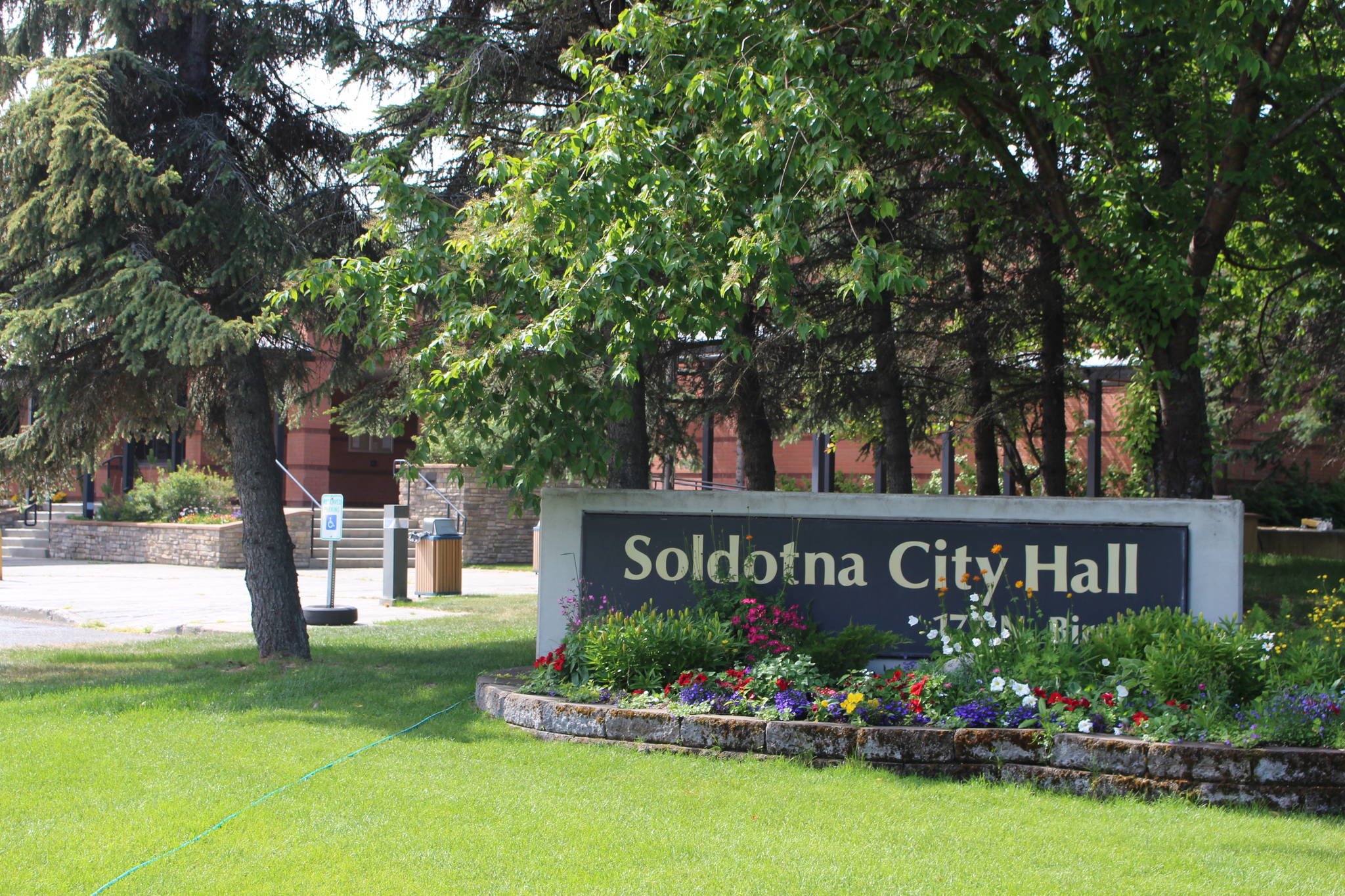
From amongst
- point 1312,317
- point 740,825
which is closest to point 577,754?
point 740,825

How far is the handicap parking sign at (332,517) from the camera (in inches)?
571

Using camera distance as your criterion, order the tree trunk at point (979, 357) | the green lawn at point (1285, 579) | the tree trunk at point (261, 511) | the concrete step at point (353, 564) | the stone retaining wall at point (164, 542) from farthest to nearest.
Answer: the concrete step at point (353, 564) < the stone retaining wall at point (164, 542) < the green lawn at point (1285, 579) < the tree trunk at point (979, 357) < the tree trunk at point (261, 511)

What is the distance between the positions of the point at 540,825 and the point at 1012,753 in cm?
242

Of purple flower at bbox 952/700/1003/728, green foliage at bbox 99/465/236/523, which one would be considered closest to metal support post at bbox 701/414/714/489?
green foliage at bbox 99/465/236/523

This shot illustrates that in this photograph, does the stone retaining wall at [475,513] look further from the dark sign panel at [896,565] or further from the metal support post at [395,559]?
the dark sign panel at [896,565]

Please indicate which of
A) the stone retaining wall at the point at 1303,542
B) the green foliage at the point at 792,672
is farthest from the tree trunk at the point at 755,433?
the stone retaining wall at the point at 1303,542

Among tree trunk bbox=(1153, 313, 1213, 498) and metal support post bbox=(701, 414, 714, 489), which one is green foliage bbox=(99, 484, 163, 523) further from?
tree trunk bbox=(1153, 313, 1213, 498)

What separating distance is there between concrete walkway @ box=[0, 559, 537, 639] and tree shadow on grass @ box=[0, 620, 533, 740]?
6.75 feet

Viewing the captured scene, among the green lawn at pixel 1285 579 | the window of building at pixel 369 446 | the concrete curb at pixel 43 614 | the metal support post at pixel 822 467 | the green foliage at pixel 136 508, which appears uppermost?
the window of building at pixel 369 446

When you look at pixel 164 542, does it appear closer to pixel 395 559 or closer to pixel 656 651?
A: pixel 395 559

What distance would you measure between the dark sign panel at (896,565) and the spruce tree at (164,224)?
11.4 ft

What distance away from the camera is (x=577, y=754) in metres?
6.08

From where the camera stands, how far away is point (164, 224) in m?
9.72

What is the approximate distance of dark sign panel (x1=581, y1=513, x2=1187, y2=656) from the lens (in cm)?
685
